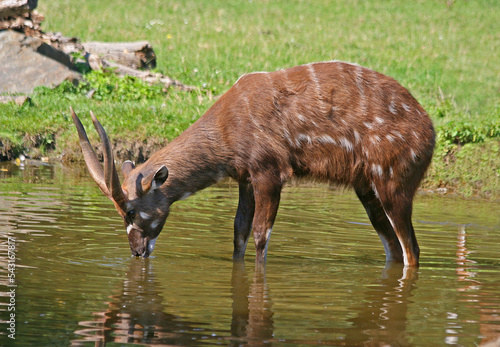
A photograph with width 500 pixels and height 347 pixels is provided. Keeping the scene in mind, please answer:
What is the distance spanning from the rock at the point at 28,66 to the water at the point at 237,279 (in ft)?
15.7

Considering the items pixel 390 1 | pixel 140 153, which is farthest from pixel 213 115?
pixel 390 1

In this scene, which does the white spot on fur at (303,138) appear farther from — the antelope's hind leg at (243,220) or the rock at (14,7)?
the rock at (14,7)

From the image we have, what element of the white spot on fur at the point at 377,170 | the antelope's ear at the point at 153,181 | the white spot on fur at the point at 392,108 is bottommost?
the antelope's ear at the point at 153,181

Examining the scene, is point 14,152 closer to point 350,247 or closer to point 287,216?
point 287,216

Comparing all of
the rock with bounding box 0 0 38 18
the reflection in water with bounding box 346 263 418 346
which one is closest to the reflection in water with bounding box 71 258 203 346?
the reflection in water with bounding box 346 263 418 346

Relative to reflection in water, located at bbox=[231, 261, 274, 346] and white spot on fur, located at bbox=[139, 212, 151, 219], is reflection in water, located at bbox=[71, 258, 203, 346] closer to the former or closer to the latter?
reflection in water, located at bbox=[231, 261, 274, 346]

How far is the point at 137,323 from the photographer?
17.9 ft

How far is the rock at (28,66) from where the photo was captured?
1554 cm

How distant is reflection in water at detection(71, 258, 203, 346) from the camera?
506 cm

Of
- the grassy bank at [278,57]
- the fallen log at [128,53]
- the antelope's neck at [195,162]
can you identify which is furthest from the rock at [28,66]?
the antelope's neck at [195,162]

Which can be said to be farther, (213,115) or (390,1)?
(390,1)

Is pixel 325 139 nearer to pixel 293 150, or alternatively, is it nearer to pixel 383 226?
pixel 293 150

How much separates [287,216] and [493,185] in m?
3.61

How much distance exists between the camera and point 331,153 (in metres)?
7.85
